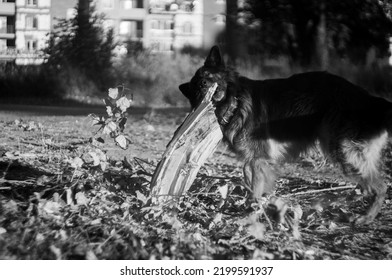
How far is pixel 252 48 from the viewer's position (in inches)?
224

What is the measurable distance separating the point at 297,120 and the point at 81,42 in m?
2.41

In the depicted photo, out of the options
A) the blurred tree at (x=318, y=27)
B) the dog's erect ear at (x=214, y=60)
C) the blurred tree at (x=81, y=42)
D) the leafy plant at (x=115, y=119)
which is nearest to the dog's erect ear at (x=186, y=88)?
the dog's erect ear at (x=214, y=60)

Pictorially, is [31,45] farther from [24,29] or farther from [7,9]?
[7,9]

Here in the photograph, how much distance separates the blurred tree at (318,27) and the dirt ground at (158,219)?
186 cm

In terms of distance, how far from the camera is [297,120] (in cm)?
372

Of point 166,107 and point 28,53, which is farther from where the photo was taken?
point 166,107

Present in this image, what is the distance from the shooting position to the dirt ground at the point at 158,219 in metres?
2.67

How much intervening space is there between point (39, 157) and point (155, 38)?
169 centimetres

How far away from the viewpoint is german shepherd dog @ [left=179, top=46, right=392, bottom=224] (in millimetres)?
3471

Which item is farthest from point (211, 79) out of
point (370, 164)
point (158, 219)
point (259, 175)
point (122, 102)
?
point (370, 164)

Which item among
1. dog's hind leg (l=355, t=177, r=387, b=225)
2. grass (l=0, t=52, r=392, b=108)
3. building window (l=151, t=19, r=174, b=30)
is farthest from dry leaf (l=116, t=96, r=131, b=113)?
dog's hind leg (l=355, t=177, r=387, b=225)

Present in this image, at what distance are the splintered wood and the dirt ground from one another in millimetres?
116

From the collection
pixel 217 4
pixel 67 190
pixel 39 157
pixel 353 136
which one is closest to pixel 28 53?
pixel 39 157
